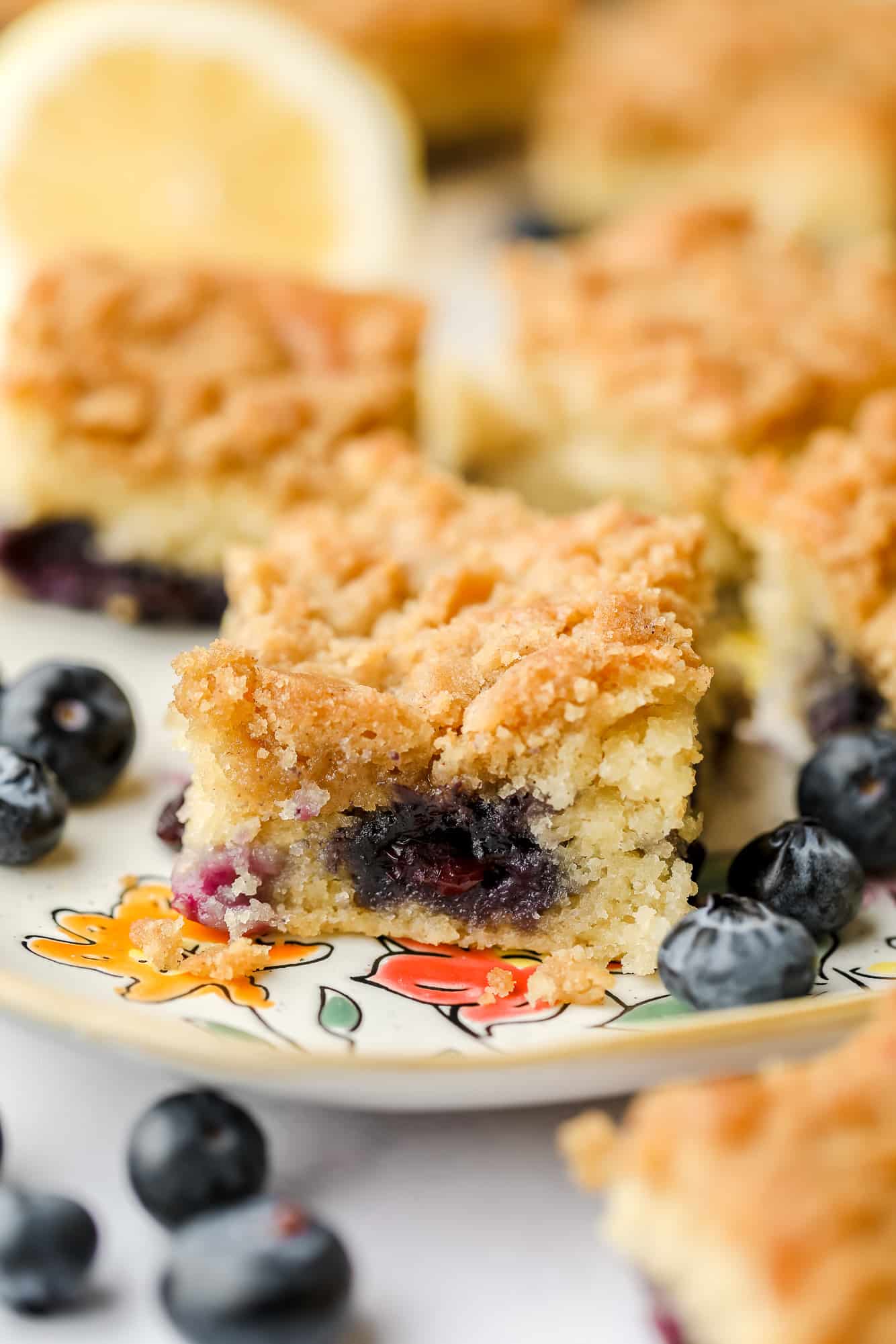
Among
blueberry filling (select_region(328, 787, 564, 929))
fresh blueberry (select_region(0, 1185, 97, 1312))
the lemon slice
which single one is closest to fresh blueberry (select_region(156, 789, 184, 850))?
blueberry filling (select_region(328, 787, 564, 929))

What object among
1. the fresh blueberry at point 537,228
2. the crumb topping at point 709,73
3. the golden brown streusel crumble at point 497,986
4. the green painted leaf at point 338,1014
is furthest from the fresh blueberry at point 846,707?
the crumb topping at point 709,73

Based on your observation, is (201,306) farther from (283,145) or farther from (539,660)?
(539,660)

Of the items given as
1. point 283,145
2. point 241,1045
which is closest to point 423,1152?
point 241,1045

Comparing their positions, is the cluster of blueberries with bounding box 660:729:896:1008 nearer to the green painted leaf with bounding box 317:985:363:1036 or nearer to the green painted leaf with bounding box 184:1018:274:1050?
the green painted leaf with bounding box 317:985:363:1036

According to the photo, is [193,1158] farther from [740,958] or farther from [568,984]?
[740,958]

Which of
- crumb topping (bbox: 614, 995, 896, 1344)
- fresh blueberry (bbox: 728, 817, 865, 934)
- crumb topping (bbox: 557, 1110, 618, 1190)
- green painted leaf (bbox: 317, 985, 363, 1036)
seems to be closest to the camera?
crumb topping (bbox: 614, 995, 896, 1344)

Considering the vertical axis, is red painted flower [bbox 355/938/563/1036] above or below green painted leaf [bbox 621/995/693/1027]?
below

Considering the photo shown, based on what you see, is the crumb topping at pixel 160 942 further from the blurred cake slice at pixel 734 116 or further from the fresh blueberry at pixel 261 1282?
the blurred cake slice at pixel 734 116
